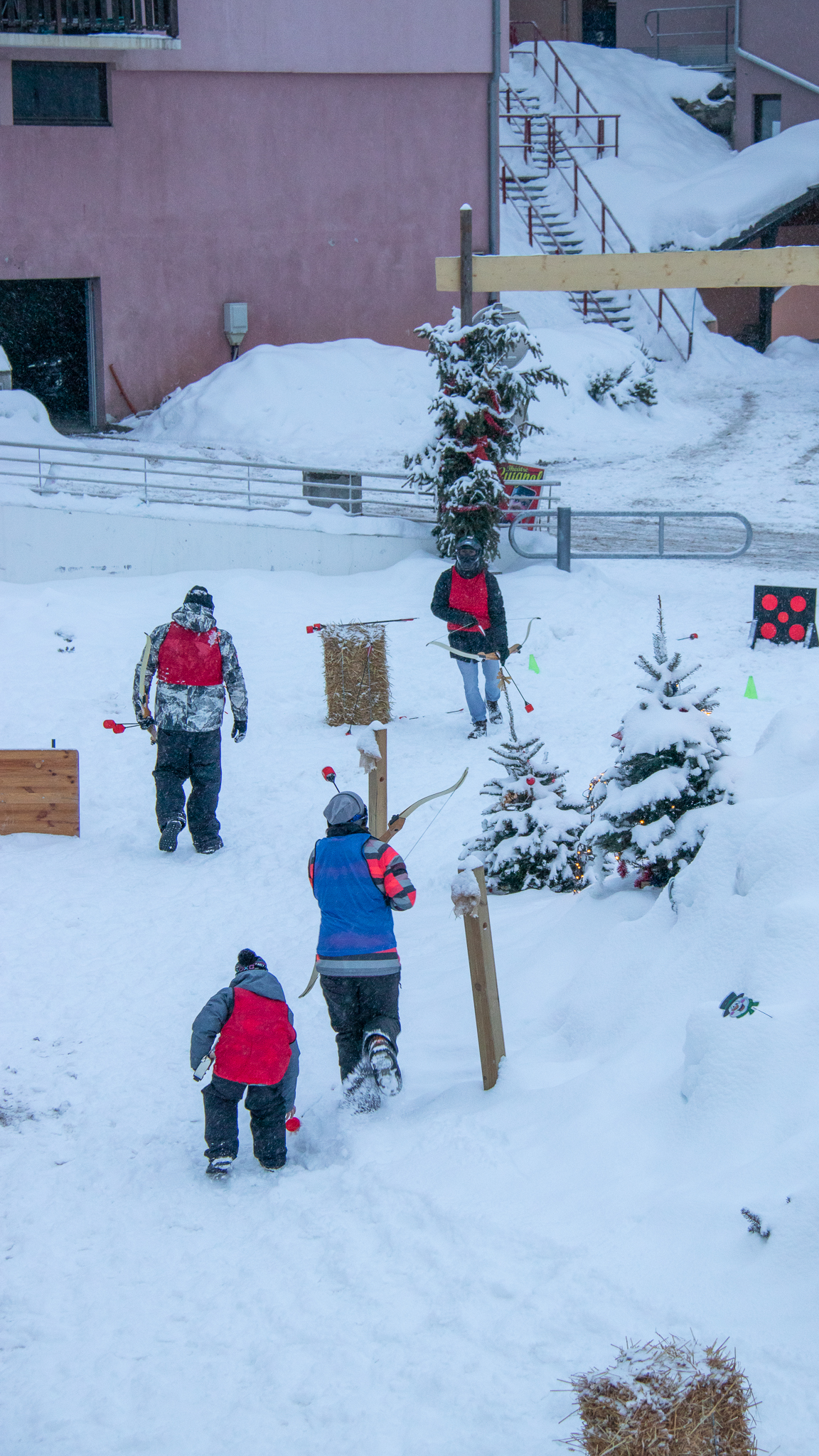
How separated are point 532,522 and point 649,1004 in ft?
36.2

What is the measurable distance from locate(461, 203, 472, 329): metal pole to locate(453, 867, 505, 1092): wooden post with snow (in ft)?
31.5

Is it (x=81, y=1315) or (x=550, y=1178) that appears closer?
(x=81, y=1315)

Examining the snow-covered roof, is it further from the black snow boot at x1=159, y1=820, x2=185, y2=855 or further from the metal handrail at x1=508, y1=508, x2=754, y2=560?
the black snow boot at x1=159, y1=820, x2=185, y2=855

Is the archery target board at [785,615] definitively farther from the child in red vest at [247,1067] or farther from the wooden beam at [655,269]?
the child in red vest at [247,1067]

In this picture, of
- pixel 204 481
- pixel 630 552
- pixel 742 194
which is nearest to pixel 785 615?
pixel 630 552

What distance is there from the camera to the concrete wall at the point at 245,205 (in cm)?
1978

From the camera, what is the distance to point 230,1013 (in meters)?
4.85

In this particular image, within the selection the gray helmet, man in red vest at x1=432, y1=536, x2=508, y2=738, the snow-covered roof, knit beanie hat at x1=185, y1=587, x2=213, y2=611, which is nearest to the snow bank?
the snow-covered roof

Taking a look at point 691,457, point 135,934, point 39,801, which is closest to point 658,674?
point 135,934

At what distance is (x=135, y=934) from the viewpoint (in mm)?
7168

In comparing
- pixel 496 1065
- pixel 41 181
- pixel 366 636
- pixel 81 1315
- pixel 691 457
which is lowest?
pixel 81 1315

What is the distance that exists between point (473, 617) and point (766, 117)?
23432 millimetres

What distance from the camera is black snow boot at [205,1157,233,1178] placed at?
4832 mm

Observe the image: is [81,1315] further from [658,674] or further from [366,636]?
[366,636]
